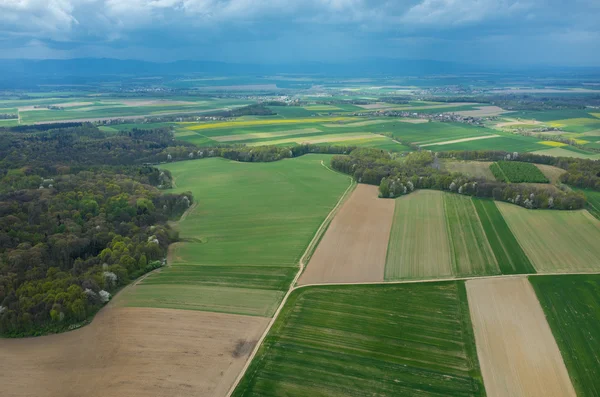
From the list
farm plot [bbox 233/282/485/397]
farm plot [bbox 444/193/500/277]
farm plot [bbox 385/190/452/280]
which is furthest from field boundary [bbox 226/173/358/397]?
farm plot [bbox 444/193/500/277]

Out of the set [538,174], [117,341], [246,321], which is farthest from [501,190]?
[117,341]

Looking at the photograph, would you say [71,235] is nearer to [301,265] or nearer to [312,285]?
[301,265]

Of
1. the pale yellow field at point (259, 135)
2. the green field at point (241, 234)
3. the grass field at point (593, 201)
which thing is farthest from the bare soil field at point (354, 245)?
the pale yellow field at point (259, 135)

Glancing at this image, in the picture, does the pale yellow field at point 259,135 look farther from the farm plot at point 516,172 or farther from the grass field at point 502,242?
the grass field at point 502,242

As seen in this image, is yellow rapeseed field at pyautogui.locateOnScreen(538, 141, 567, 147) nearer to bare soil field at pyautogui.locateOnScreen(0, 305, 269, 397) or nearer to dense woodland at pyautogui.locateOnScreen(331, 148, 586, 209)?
dense woodland at pyautogui.locateOnScreen(331, 148, 586, 209)

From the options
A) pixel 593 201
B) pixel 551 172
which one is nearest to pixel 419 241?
pixel 593 201

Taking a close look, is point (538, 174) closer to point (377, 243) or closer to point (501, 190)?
point (501, 190)

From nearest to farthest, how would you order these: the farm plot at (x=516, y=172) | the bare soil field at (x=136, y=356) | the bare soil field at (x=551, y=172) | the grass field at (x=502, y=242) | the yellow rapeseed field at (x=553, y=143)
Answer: the bare soil field at (x=136, y=356), the grass field at (x=502, y=242), the farm plot at (x=516, y=172), the bare soil field at (x=551, y=172), the yellow rapeseed field at (x=553, y=143)
